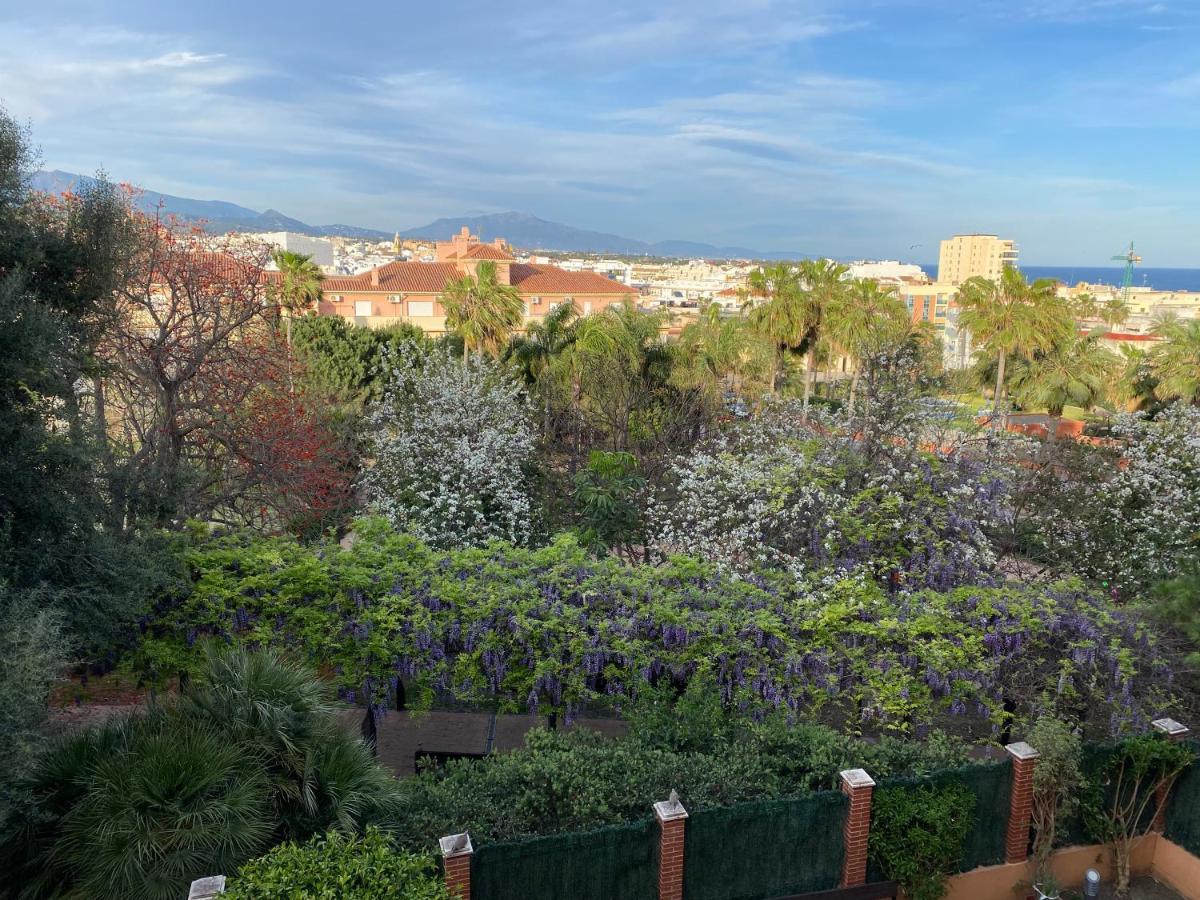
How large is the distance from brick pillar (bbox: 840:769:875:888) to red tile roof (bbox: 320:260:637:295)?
51.9 metres

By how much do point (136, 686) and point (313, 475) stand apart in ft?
17.1

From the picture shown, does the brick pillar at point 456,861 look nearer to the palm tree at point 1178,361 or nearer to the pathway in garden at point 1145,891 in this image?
the pathway in garden at point 1145,891

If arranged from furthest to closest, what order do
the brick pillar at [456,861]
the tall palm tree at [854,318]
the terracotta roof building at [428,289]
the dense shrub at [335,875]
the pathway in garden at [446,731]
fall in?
the terracotta roof building at [428,289] < the tall palm tree at [854,318] < the pathway in garden at [446,731] < the brick pillar at [456,861] < the dense shrub at [335,875]

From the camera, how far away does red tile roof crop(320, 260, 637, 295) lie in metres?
64.0

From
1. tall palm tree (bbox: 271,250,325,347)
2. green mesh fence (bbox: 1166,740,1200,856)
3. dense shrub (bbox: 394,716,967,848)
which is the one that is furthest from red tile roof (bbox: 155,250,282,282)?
green mesh fence (bbox: 1166,740,1200,856)

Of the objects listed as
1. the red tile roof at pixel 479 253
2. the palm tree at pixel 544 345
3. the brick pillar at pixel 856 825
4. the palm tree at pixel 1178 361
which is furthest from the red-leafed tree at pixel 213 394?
the red tile roof at pixel 479 253

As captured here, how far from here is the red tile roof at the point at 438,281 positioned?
64.0m

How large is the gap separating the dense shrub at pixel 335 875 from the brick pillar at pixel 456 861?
17.4 inches

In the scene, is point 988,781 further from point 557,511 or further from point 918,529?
point 557,511

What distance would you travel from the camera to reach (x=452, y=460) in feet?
51.7

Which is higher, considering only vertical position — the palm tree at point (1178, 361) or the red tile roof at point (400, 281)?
the red tile roof at point (400, 281)

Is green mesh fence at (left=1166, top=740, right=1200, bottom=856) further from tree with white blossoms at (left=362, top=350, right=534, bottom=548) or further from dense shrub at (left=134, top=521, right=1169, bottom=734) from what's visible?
tree with white blossoms at (left=362, top=350, right=534, bottom=548)

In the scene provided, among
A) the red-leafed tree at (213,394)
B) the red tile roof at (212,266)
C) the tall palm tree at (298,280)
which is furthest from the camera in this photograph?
the tall palm tree at (298,280)

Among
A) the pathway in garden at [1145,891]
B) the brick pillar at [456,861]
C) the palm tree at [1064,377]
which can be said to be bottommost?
the pathway in garden at [1145,891]
